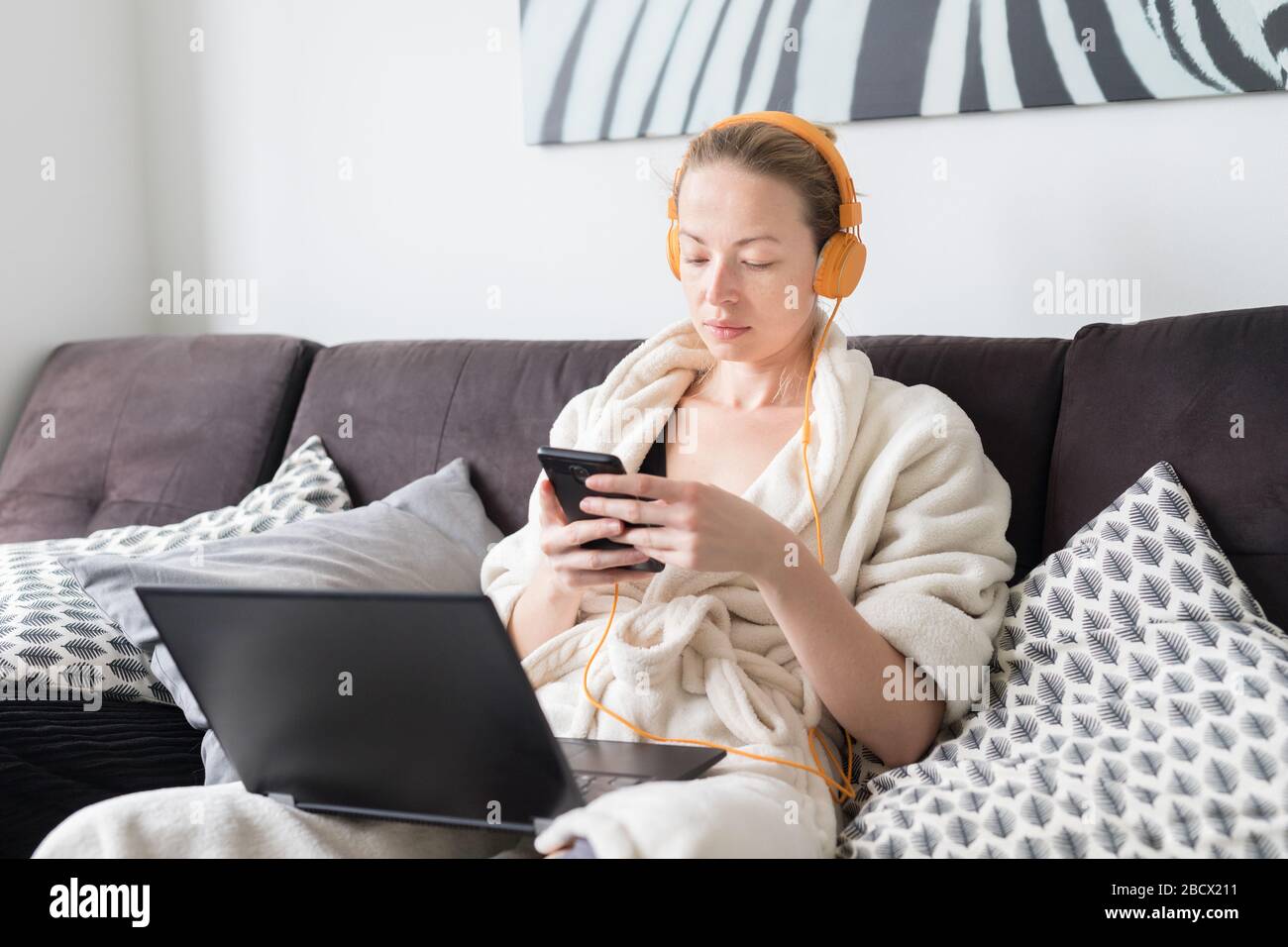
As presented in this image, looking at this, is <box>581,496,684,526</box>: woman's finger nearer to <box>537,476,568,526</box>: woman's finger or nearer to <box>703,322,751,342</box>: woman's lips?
<box>537,476,568,526</box>: woman's finger

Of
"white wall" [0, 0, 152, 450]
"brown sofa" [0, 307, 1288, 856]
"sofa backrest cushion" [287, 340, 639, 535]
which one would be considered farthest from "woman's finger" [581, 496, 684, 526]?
"white wall" [0, 0, 152, 450]

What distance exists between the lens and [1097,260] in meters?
1.83

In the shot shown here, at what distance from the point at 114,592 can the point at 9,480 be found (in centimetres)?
92

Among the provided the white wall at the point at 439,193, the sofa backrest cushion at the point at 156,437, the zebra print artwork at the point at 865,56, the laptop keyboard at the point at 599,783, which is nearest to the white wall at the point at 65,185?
the white wall at the point at 439,193

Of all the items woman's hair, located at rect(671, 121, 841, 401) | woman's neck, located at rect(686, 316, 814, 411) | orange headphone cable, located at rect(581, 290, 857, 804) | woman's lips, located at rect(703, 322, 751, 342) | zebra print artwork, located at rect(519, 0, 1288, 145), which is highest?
zebra print artwork, located at rect(519, 0, 1288, 145)

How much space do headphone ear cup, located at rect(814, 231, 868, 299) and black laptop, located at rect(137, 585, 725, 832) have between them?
622 mm

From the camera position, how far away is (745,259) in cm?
146

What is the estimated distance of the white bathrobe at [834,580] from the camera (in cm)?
131

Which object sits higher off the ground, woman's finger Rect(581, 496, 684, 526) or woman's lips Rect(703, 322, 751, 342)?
woman's lips Rect(703, 322, 751, 342)

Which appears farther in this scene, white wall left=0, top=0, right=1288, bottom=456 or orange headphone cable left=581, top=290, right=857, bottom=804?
white wall left=0, top=0, right=1288, bottom=456

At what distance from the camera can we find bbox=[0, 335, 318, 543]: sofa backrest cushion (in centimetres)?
215

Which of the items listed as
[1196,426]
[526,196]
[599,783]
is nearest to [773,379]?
[1196,426]

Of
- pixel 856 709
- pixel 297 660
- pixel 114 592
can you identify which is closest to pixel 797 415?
pixel 856 709

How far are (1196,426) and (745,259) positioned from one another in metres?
0.58
